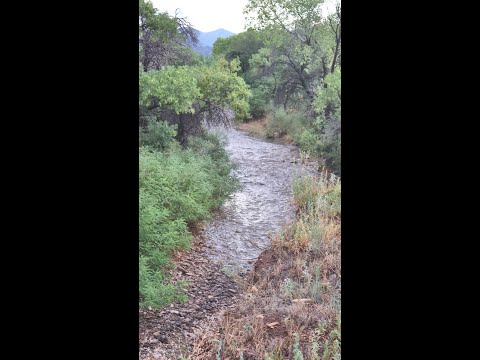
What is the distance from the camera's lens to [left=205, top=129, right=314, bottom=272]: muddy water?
103 inches

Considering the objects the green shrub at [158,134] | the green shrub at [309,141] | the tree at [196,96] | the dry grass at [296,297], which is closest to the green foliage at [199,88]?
the tree at [196,96]

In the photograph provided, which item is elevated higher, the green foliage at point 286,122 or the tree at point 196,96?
the tree at point 196,96

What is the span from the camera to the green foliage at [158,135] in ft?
8.75

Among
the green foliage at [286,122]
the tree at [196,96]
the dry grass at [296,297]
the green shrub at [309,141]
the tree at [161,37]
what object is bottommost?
the dry grass at [296,297]

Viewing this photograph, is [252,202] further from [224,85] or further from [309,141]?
[224,85]

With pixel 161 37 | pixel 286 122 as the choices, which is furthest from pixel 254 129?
pixel 161 37

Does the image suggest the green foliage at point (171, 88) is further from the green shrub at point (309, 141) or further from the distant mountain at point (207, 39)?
the green shrub at point (309, 141)

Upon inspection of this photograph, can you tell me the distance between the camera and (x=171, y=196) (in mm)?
2641

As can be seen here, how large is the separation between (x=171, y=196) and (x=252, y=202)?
1.59 ft

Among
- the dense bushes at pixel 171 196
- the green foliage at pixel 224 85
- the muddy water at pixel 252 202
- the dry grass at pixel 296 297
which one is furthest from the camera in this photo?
the green foliage at pixel 224 85
